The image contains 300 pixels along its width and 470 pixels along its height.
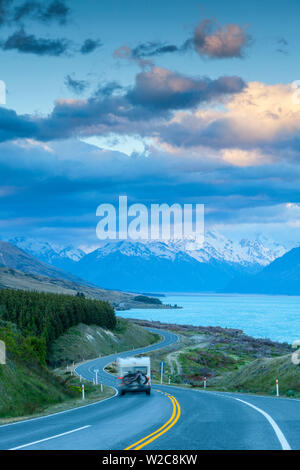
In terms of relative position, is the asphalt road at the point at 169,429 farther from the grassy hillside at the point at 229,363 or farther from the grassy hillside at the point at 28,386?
the grassy hillside at the point at 229,363

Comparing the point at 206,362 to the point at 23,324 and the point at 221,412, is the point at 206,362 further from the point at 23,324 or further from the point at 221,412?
the point at 221,412

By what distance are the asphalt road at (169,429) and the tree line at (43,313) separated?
68806mm

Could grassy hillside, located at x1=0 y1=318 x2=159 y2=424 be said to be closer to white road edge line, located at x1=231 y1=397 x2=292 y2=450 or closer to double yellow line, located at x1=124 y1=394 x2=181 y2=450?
→ double yellow line, located at x1=124 y1=394 x2=181 y2=450

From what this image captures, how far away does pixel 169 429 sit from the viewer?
646 inches

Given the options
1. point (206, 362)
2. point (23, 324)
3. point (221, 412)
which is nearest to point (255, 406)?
point (221, 412)

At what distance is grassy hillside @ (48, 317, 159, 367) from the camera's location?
9438cm

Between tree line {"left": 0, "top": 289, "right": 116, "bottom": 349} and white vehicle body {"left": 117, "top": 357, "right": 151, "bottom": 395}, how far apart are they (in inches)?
2139

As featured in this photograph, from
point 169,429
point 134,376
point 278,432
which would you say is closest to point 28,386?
point 134,376

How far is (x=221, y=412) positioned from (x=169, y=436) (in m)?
7.69

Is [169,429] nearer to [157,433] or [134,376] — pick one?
[157,433]

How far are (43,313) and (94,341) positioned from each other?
15.3 metres

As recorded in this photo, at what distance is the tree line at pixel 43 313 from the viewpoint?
316ft

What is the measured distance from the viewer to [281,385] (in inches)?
1414

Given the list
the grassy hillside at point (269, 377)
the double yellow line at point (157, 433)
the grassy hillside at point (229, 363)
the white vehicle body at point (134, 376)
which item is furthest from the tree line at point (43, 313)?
the double yellow line at point (157, 433)
